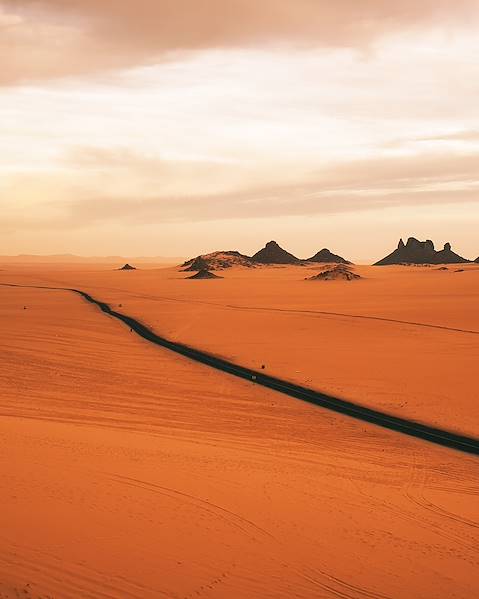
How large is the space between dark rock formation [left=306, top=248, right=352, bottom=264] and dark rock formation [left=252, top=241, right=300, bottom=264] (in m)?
8.58

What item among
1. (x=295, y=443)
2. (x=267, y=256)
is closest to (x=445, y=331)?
(x=295, y=443)

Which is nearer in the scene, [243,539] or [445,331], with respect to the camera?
[243,539]

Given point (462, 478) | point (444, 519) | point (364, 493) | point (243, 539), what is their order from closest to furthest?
point (243, 539), point (444, 519), point (364, 493), point (462, 478)

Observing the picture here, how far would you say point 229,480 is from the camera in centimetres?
1045

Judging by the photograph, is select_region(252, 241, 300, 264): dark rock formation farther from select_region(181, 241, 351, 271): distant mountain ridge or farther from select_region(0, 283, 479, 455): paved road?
select_region(0, 283, 479, 455): paved road

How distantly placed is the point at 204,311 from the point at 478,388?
27.8 metres

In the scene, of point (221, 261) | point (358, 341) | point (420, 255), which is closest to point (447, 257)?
point (420, 255)

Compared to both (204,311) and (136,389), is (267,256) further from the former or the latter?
(136,389)

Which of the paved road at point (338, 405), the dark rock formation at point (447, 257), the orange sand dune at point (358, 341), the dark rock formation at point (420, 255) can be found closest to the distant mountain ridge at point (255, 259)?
the dark rock formation at point (420, 255)

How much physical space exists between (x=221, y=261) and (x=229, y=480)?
131 metres

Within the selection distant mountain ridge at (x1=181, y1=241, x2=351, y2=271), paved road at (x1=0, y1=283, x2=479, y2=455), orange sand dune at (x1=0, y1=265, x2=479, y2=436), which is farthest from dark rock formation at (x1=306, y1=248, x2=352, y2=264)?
paved road at (x1=0, y1=283, x2=479, y2=455)

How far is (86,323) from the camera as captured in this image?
1422 inches

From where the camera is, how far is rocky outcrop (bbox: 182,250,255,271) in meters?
135

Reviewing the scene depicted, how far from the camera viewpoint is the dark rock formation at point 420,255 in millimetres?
152625
